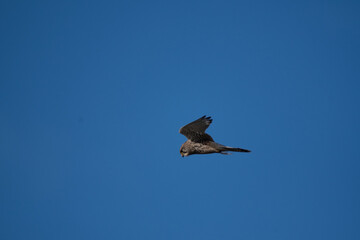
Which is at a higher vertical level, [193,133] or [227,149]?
[193,133]

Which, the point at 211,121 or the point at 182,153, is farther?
the point at 182,153

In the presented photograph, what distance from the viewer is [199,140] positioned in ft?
38.9

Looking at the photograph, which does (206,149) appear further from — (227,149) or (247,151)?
(247,151)

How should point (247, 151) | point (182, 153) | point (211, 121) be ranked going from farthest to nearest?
point (182, 153) → point (211, 121) → point (247, 151)

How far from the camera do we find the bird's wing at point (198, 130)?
11.2 m

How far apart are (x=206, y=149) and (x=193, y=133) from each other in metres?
0.82

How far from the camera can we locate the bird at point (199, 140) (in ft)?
36.5

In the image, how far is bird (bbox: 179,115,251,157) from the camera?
36.5ft

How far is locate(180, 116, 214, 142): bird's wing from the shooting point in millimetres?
11188

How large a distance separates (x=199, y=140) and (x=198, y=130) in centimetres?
56

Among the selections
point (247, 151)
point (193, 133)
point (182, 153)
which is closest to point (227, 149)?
point (247, 151)

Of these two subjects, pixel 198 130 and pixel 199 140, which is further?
pixel 199 140

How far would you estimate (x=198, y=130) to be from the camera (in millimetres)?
11500

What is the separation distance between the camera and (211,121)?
11.2 meters
